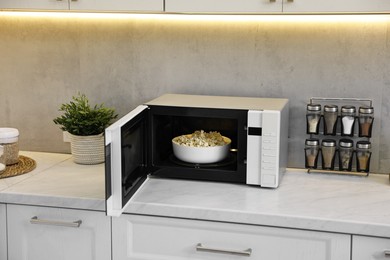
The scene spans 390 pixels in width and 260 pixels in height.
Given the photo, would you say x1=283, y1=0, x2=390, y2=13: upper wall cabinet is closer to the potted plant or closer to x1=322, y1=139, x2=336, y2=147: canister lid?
x1=322, y1=139, x2=336, y2=147: canister lid

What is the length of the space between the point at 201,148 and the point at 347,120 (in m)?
0.61

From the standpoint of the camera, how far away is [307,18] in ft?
8.99

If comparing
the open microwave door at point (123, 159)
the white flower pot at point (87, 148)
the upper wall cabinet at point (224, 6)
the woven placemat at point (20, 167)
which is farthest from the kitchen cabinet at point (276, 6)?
the woven placemat at point (20, 167)

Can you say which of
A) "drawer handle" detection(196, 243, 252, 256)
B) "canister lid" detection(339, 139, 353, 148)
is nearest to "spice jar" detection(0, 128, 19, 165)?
"drawer handle" detection(196, 243, 252, 256)

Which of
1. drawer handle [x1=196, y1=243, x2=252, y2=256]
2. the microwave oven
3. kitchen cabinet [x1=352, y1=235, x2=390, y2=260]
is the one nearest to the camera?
kitchen cabinet [x1=352, y1=235, x2=390, y2=260]

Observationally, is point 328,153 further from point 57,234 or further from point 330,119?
point 57,234

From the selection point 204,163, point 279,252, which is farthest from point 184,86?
point 279,252

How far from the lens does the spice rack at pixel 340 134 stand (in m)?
2.68

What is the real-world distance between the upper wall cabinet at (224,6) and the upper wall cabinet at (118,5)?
5 centimetres

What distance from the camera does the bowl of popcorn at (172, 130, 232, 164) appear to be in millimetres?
2615

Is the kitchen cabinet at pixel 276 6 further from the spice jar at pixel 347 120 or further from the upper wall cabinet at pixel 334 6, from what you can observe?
the spice jar at pixel 347 120

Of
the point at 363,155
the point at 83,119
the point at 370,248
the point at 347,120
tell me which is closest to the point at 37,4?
the point at 83,119

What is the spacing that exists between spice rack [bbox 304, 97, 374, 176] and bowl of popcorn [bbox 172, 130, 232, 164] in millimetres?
358

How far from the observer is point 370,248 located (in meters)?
2.20
